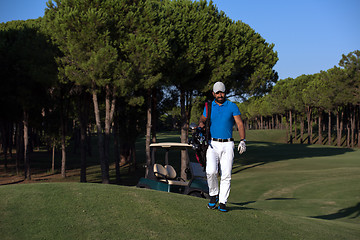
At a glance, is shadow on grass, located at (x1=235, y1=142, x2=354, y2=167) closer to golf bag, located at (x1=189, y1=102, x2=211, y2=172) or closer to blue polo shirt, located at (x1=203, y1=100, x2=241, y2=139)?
golf bag, located at (x1=189, y1=102, x2=211, y2=172)

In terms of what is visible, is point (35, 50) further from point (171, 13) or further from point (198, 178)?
point (198, 178)

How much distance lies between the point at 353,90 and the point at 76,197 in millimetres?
60262

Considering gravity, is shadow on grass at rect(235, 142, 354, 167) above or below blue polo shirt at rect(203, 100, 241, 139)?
below

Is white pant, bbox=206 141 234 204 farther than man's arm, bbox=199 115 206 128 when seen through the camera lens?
No

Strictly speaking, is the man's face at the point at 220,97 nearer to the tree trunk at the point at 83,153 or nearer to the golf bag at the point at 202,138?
the golf bag at the point at 202,138

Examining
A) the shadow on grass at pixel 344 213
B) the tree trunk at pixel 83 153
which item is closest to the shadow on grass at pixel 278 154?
the tree trunk at pixel 83 153

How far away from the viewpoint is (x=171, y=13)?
1209 inches

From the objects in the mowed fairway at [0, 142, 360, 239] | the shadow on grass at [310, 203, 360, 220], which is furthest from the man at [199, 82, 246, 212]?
the shadow on grass at [310, 203, 360, 220]

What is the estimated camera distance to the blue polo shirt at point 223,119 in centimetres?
787

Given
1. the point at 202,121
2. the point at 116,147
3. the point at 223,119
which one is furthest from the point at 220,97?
the point at 116,147

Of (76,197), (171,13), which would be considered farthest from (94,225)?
(171,13)

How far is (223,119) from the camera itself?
7.93m

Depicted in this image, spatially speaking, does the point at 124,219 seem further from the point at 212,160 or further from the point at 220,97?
the point at 220,97

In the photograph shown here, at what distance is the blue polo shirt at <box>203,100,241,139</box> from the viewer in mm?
7871
